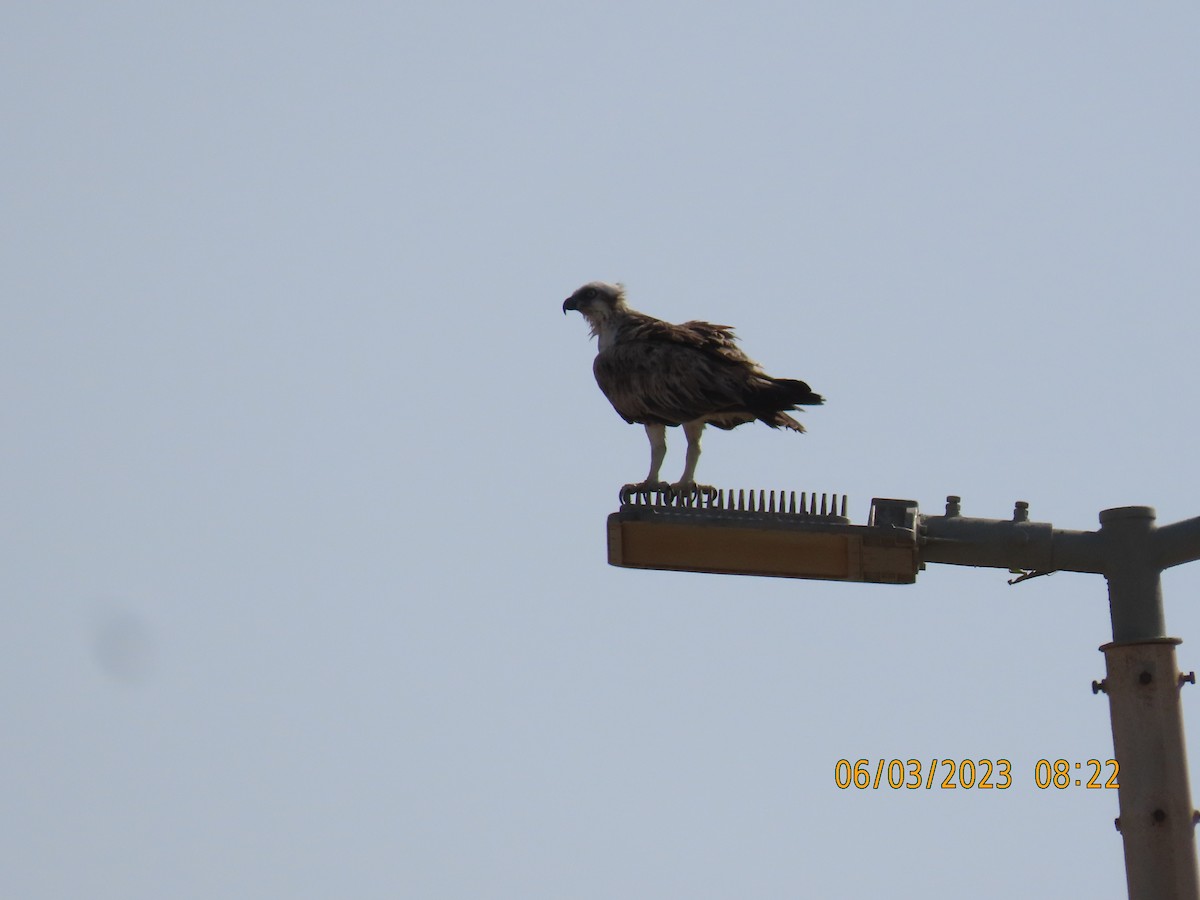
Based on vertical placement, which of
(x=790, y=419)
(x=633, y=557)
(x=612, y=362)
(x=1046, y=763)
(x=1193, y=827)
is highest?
(x=612, y=362)

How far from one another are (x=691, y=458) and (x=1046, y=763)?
3.54m

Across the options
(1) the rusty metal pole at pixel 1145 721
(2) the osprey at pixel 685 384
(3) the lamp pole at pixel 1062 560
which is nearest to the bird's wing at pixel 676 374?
(2) the osprey at pixel 685 384

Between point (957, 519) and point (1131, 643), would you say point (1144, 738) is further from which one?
point (957, 519)

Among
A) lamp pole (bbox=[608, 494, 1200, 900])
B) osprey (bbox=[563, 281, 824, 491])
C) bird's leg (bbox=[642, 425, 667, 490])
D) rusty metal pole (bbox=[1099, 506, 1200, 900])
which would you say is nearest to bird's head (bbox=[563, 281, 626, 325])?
osprey (bbox=[563, 281, 824, 491])

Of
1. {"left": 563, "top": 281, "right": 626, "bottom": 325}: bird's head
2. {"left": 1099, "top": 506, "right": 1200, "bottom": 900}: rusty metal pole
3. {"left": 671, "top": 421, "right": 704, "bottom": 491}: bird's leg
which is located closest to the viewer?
{"left": 1099, "top": 506, "right": 1200, "bottom": 900}: rusty metal pole

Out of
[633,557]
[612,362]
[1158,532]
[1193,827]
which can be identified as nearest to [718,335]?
[612,362]

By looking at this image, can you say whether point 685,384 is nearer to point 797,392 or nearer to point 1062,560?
point 797,392

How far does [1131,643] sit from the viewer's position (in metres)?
8.70

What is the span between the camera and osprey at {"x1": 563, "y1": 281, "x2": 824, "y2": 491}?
12.0 metres

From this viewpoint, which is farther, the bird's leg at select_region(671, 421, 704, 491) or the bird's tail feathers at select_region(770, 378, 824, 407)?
the bird's leg at select_region(671, 421, 704, 491)

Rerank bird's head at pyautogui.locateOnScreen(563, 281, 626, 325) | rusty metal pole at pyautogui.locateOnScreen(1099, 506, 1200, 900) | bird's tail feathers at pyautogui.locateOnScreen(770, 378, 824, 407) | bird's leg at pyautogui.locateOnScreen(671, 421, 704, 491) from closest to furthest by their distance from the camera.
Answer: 1. rusty metal pole at pyautogui.locateOnScreen(1099, 506, 1200, 900)
2. bird's tail feathers at pyautogui.locateOnScreen(770, 378, 824, 407)
3. bird's leg at pyautogui.locateOnScreen(671, 421, 704, 491)
4. bird's head at pyautogui.locateOnScreen(563, 281, 626, 325)

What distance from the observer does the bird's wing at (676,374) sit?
12266mm

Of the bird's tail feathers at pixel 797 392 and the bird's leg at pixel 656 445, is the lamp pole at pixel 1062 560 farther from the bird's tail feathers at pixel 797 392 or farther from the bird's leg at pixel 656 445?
the bird's leg at pixel 656 445

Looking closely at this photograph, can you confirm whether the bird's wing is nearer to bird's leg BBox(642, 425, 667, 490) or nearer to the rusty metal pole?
bird's leg BBox(642, 425, 667, 490)
